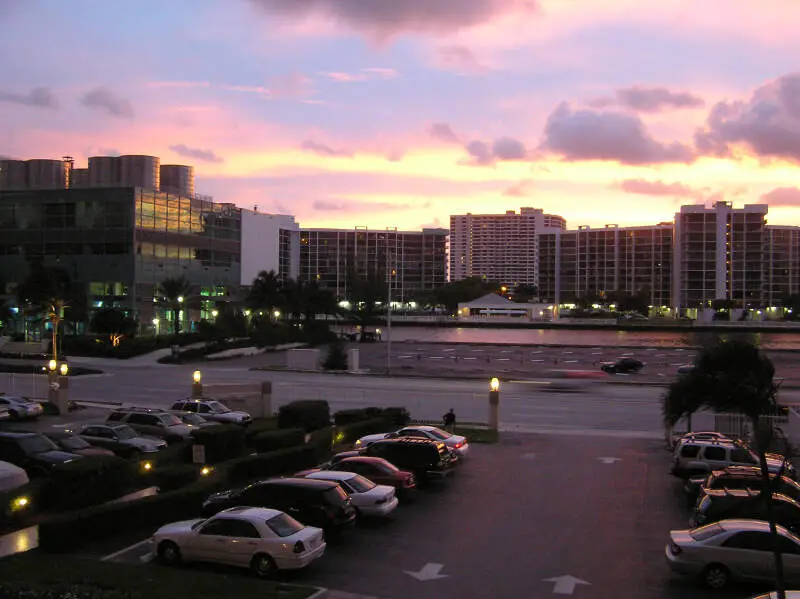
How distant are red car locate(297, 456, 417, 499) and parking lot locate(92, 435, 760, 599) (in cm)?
52

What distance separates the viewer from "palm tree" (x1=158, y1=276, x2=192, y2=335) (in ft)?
244

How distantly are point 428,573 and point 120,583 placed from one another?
17.5 ft

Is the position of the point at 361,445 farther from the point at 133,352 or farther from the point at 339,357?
the point at 133,352

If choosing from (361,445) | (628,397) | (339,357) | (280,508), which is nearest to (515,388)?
(628,397)

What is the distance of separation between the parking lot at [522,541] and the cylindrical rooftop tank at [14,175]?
75.5 meters

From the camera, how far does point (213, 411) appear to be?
33094mm

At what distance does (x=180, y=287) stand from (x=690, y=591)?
67.4 meters

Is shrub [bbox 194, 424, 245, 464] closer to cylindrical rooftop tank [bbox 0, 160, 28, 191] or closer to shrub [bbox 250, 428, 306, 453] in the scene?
shrub [bbox 250, 428, 306, 453]

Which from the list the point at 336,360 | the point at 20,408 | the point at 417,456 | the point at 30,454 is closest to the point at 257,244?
the point at 336,360

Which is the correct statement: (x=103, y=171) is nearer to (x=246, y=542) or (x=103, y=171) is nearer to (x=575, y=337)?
(x=575, y=337)

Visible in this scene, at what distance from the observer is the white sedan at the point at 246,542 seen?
1342 centimetres

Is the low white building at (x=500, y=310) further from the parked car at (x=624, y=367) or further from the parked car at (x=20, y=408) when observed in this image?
the parked car at (x=20, y=408)

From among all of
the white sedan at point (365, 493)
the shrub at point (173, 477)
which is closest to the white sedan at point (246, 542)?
the white sedan at point (365, 493)

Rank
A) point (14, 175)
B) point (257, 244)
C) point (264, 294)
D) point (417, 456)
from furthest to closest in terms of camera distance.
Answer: point (257, 244), point (264, 294), point (14, 175), point (417, 456)
